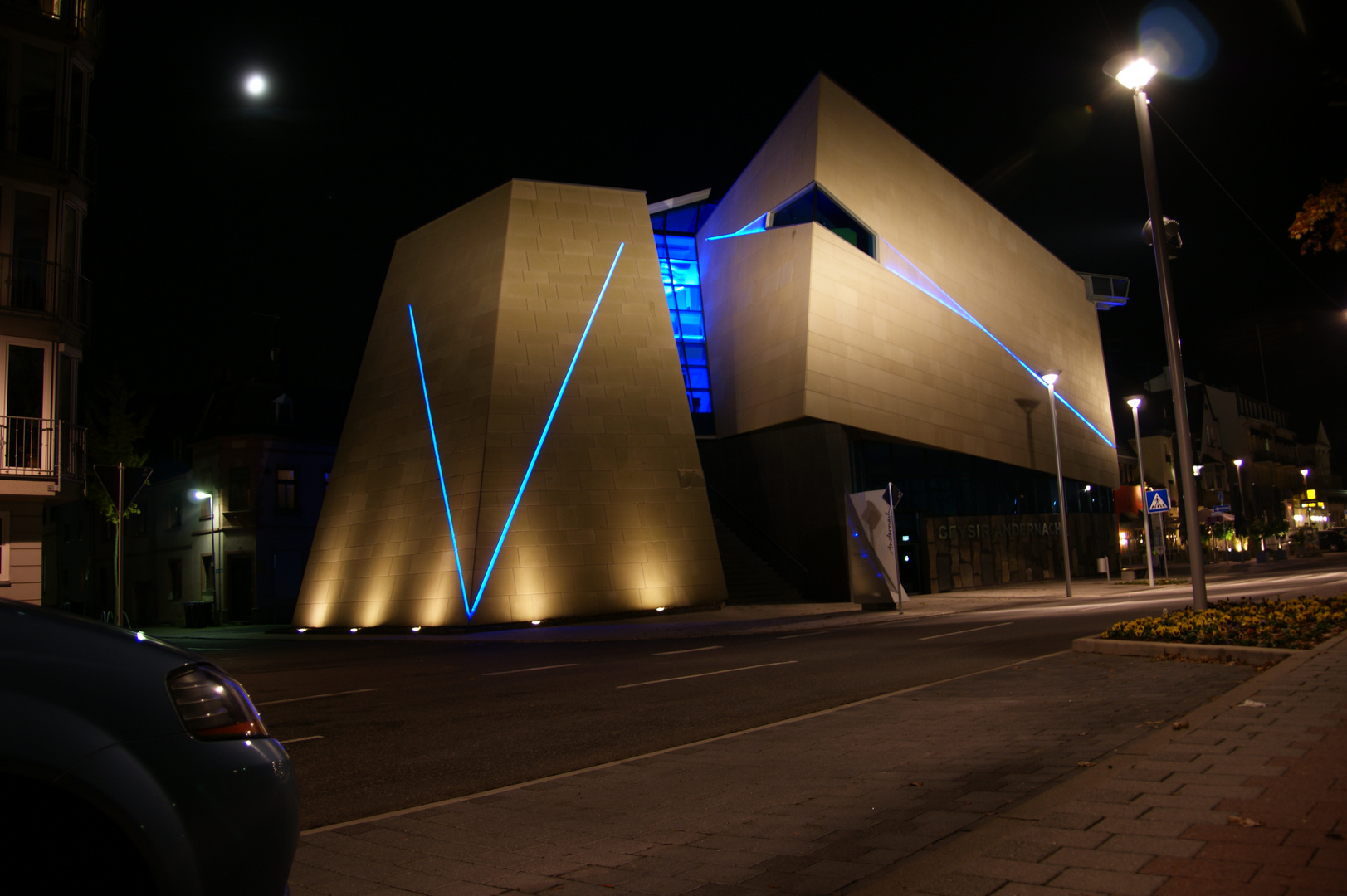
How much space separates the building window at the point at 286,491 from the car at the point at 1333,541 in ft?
202

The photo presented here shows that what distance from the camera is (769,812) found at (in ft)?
16.4

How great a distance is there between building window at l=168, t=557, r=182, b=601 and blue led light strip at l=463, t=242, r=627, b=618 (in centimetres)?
2859

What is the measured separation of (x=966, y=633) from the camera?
1633cm

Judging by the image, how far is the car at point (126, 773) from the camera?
2.19 m

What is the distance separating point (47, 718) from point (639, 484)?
23677 millimetres

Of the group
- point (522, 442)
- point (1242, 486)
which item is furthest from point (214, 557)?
point (1242, 486)

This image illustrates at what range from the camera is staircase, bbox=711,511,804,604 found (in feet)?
96.2

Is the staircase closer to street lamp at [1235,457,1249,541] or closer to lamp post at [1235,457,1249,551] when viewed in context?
lamp post at [1235,457,1249,551]

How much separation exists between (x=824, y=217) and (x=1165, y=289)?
59.1 ft

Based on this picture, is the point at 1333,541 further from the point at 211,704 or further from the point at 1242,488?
the point at 211,704

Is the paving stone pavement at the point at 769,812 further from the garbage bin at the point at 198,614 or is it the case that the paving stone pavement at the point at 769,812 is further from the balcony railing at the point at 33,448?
the garbage bin at the point at 198,614

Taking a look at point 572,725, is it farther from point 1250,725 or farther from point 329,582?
point 329,582

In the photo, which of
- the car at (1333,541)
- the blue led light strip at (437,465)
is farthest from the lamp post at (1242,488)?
the blue led light strip at (437,465)

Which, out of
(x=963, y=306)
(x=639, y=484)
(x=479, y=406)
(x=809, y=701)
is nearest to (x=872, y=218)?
(x=963, y=306)
